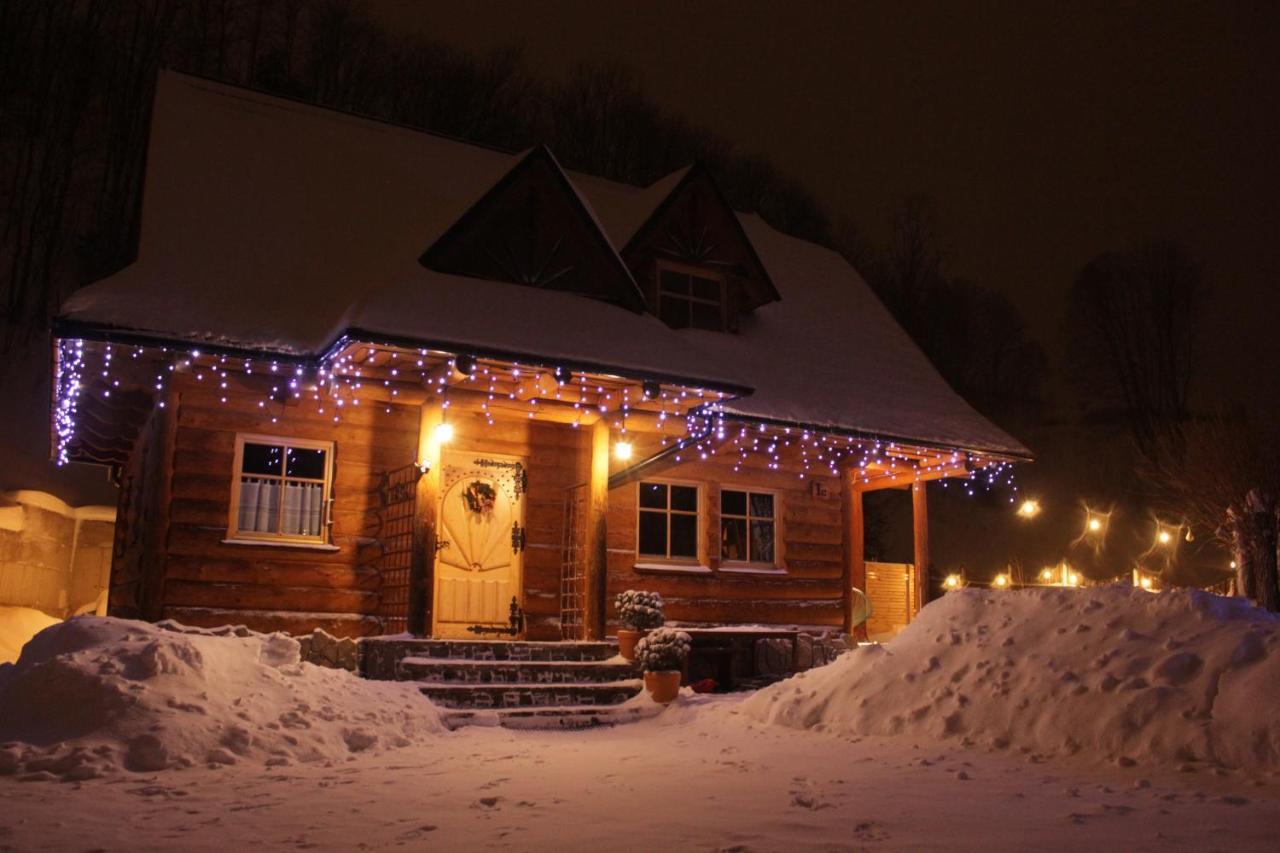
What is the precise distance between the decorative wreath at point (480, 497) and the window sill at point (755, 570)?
3.88m

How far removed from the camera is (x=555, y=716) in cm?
1034

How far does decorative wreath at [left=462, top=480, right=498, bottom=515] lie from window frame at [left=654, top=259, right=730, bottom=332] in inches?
147

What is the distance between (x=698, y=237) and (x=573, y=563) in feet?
17.8

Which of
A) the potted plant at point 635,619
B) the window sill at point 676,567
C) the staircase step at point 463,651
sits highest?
the window sill at point 676,567

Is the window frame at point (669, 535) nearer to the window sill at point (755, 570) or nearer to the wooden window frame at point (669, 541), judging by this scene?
the wooden window frame at point (669, 541)

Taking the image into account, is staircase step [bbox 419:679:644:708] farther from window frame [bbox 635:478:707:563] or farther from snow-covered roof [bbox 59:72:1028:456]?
snow-covered roof [bbox 59:72:1028:456]

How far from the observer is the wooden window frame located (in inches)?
575

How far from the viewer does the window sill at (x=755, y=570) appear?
50.1ft

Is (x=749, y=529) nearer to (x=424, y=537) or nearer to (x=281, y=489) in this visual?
(x=424, y=537)

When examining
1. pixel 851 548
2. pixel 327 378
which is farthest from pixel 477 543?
pixel 851 548

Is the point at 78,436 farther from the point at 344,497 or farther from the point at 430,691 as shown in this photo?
the point at 430,691

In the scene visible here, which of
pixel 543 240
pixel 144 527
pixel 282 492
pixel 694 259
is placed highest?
pixel 694 259

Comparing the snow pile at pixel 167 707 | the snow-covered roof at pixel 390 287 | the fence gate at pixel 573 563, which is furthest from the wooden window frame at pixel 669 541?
the snow pile at pixel 167 707

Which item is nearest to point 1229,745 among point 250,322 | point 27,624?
point 250,322
